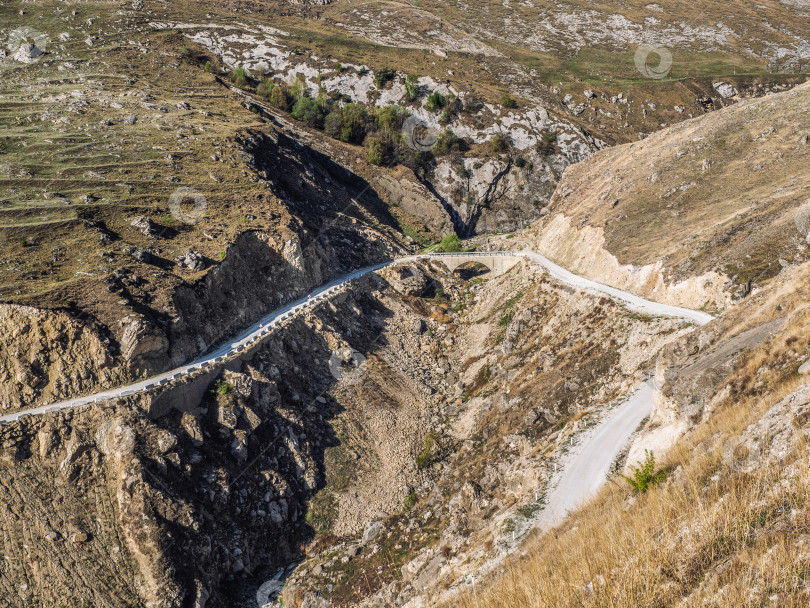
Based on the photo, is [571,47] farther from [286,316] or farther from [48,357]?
[48,357]

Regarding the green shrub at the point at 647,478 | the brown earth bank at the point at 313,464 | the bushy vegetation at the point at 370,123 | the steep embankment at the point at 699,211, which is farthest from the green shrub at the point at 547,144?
the green shrub at the point at 647,478

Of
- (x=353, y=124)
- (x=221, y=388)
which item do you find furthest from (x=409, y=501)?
(x=353, y=124)

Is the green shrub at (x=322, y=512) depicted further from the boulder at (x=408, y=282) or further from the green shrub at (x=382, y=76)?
the green shrub at (x=382, y=76)

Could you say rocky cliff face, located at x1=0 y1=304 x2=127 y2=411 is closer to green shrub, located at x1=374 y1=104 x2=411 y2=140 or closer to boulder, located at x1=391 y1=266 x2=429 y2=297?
boulder, located at x1=391 y1=266 x2=429 y2=297

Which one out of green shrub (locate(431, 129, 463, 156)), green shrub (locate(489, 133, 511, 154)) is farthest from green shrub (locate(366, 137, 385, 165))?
green shrub (locate(489, 133, 511, 154))

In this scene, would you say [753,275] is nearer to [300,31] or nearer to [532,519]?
[532,519]

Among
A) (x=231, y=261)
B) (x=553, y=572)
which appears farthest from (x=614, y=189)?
(x=553, y=572)
